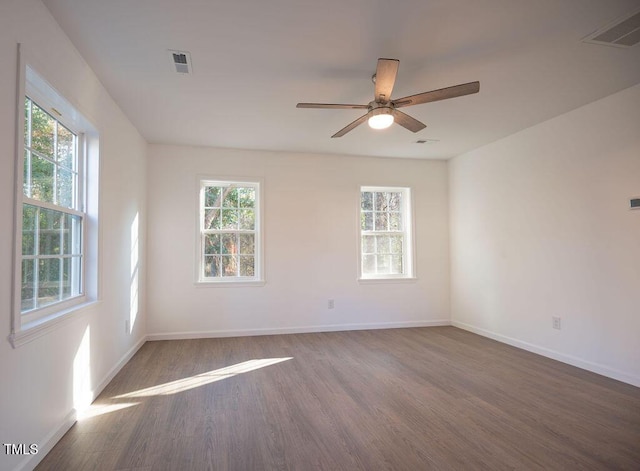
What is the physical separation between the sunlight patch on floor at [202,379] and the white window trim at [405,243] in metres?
2.03

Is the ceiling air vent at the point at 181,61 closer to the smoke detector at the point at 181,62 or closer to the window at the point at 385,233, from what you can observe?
the smoke detector at the point at 181,62

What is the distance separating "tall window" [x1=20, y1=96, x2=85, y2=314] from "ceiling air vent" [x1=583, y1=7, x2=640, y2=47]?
3601mm

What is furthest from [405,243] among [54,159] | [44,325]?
[44,325]

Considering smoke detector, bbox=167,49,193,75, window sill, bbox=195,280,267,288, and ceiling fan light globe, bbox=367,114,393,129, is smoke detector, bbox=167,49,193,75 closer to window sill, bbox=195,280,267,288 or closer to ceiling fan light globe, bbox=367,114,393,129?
ceiling fan light globe, bbox=367,114,393,129

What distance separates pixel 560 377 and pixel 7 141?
4.42 m

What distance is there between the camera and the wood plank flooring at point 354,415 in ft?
6.86

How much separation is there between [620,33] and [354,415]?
3140 mm

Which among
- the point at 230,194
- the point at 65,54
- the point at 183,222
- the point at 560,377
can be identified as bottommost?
the point at 560,377

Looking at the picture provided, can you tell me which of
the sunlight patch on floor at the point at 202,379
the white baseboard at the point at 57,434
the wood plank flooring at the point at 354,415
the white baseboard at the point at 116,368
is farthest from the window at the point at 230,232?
the white baseboard at the point at 57,434

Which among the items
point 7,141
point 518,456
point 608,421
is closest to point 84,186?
point 7,141

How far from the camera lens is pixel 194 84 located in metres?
3.12

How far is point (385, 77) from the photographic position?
2.43 meters

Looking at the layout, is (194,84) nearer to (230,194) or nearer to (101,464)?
(230,194)

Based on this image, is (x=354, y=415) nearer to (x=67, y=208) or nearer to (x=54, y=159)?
(x=67, y=208)
